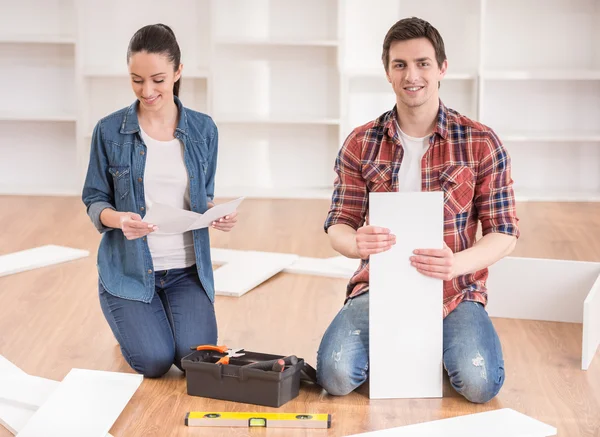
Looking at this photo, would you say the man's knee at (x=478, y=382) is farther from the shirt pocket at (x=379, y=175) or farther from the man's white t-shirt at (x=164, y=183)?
the man's white t-shirt at (x=164, y=183)

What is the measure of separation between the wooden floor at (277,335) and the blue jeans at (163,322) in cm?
7

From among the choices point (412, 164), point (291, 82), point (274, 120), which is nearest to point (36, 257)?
point (274, 120)

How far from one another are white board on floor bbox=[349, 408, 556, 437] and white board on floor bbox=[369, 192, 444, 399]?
7.7 inches

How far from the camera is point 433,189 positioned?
2643 mm

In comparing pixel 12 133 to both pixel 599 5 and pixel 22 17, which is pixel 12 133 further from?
pixel 599 5

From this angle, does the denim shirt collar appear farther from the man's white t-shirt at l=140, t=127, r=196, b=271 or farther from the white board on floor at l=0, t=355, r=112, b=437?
the white board on floor at l=0, t=355, r=112, b=437

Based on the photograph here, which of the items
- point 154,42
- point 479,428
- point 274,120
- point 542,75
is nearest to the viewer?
point 479,428

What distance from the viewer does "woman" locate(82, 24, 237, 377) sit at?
2.79m

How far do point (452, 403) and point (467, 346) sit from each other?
0.55ft

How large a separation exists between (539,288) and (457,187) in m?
1.00

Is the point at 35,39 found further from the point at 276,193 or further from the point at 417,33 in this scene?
the point at 417,33

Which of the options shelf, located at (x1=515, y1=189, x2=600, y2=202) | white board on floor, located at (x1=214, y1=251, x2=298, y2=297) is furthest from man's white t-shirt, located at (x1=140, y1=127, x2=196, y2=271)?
shelf, located at (x1=515, y1=189, x2=600, y2=202)

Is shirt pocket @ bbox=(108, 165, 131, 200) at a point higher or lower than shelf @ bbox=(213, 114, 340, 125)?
lower

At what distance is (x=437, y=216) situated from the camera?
2.51m
